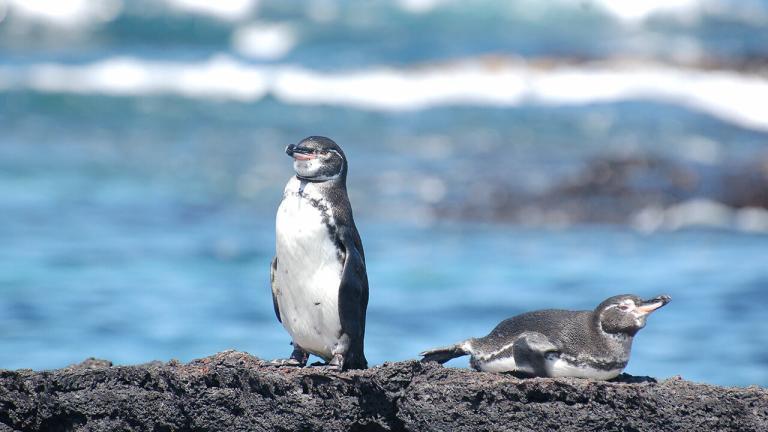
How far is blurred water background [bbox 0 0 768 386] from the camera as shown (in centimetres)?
1243

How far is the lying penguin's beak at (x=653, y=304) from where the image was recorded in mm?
5410

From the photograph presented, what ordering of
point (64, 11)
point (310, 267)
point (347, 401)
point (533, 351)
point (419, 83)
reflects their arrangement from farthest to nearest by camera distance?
point (64, 11) < point (419, 83) < point (310, 267) < point (533, 351) < point (347, 401)

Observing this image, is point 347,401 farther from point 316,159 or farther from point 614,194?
point 614,194

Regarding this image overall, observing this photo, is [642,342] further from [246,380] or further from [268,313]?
[246,380]

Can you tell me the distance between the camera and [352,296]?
5723 mm

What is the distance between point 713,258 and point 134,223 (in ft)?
23.4

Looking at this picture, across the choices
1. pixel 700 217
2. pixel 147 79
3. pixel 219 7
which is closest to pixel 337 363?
pixel 700 217

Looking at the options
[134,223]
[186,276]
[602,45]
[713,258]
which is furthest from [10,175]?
[602,45]

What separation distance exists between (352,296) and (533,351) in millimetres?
852

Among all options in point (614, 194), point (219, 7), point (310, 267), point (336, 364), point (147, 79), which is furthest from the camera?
point (219, 7)

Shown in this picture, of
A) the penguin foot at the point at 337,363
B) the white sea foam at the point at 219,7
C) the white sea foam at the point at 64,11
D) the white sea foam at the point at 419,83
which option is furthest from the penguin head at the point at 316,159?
the white sea foam at the point at 219,7

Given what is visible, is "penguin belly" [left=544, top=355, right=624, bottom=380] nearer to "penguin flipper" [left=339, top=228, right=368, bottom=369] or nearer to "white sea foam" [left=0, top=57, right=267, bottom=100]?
"penguin flipper" [left=339, top=228, right=368, bottom=369]

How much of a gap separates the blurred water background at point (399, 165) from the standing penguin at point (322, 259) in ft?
12.6

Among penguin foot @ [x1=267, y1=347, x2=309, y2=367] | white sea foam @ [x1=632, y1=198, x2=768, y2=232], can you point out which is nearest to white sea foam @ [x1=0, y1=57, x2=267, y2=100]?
white sea foam @ [x1=632, y1=198, x2=768, y2=232]
